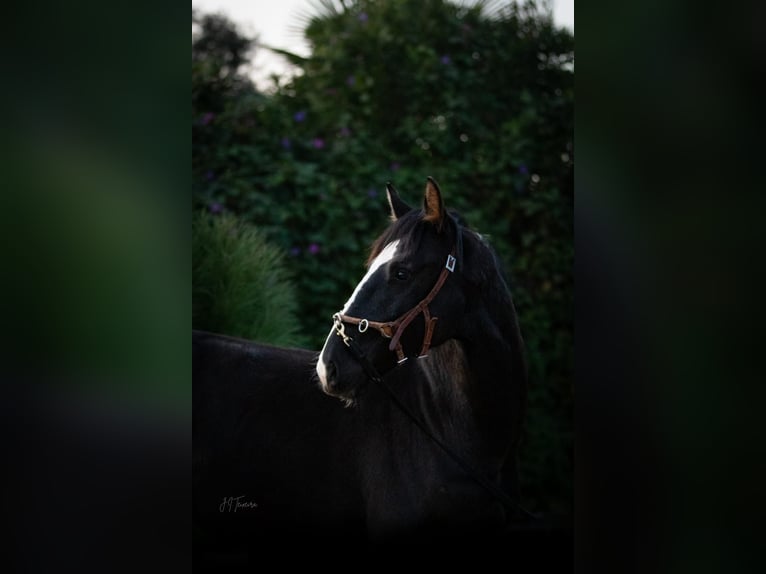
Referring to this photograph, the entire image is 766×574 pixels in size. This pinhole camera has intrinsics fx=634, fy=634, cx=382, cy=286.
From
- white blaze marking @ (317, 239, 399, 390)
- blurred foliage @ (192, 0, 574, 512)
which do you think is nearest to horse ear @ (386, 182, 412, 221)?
white blaze marking @ (317, 239, 399, 390)

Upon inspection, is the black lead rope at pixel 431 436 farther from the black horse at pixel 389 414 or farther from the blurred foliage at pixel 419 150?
the blurred foliage at pixel 419 150

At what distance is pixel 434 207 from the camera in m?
2.08

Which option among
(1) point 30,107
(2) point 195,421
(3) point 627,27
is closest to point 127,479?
(1) point 30,107

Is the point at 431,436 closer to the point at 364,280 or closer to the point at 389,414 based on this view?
the point at 389,414

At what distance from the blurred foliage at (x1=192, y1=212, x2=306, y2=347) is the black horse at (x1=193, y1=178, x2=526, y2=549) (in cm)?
59

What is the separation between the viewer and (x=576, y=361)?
1.09 meters

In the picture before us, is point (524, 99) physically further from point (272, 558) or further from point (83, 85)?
point (83, 85)

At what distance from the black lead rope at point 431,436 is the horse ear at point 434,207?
479 millimetres

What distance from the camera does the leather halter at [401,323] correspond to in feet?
6.64

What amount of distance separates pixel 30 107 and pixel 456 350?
1565 mm

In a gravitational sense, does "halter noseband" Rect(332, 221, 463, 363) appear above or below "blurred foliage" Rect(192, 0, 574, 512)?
below

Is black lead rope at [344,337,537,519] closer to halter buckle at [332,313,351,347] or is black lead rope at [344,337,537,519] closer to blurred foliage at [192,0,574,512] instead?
halter buckle at [332,313,351,347]

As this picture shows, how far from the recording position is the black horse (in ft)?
6.78

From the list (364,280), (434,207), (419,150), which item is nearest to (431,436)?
(364,280)
